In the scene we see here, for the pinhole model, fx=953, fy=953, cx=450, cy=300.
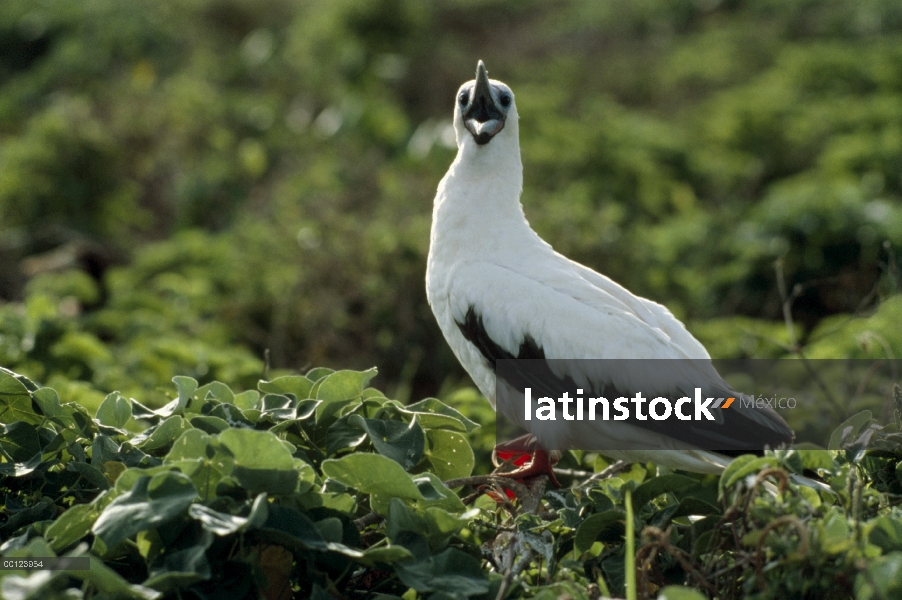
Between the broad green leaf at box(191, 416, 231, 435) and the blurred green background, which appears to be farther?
the blurred green background

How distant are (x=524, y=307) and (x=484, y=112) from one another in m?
0.92

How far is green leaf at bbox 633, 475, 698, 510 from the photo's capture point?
2.73m

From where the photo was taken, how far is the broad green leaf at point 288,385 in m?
3.20

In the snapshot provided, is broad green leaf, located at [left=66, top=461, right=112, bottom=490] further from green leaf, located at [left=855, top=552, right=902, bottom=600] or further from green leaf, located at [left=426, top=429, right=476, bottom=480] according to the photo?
green leaf, located at [left=855, top=552, right=902, bottom=600]

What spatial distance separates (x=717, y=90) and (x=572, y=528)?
13902mm

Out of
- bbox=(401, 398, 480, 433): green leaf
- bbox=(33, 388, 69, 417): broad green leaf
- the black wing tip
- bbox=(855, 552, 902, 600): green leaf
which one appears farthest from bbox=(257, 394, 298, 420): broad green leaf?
bbox=(855, 552, 902, 600): green leaf

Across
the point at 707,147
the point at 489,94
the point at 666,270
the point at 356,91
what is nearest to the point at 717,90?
the point at 707,147

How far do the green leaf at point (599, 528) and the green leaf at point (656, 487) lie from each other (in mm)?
94

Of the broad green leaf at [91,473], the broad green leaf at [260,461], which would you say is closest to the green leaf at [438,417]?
the broad green leaf at [260,461]

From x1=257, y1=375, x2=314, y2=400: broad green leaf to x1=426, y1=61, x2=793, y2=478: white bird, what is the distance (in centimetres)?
74

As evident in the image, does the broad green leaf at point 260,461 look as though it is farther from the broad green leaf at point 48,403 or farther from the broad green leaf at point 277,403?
the broad green leaf at point 48,403

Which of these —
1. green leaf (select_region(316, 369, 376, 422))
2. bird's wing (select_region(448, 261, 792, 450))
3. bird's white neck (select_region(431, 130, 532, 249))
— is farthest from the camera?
bird's white neck (select_region(431, 130, 532, 249))

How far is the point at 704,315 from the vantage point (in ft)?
26.8

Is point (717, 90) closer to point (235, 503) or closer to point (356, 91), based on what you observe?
point (356, 91)
